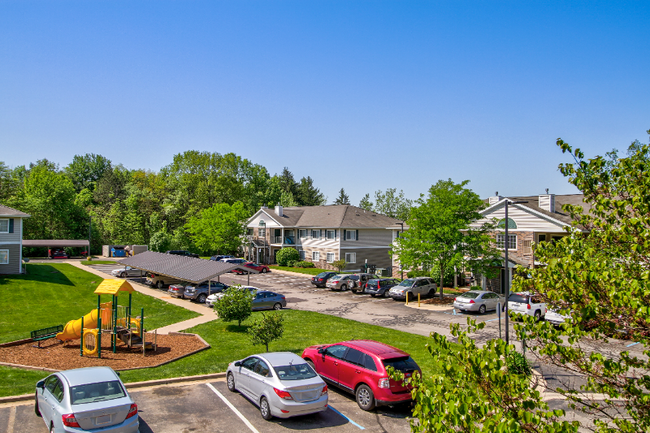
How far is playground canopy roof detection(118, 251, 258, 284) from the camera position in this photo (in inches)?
1216

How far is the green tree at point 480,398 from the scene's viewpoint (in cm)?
391

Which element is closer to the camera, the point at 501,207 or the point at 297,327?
the point at 297,327

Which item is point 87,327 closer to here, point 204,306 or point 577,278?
point 204,306

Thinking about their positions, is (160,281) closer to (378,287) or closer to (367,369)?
(378,287)

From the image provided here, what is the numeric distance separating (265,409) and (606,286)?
30.8ft

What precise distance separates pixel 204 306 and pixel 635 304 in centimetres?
2900

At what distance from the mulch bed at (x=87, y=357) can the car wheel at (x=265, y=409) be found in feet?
20.6

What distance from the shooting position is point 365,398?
1280cm

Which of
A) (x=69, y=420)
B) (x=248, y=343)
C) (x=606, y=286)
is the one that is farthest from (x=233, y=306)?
(x=606, y=286)

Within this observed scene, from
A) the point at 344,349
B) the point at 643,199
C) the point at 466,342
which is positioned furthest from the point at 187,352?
the point at 643,199

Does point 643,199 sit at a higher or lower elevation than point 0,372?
higher

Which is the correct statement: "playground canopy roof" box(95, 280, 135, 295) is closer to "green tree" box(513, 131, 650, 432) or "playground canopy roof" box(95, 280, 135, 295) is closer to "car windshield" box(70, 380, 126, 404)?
"car windshield" box(70, 380, 126, 404)

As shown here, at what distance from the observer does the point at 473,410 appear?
162 inches

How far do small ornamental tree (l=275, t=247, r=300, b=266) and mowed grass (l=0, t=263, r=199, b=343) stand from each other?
22396 millimetres
